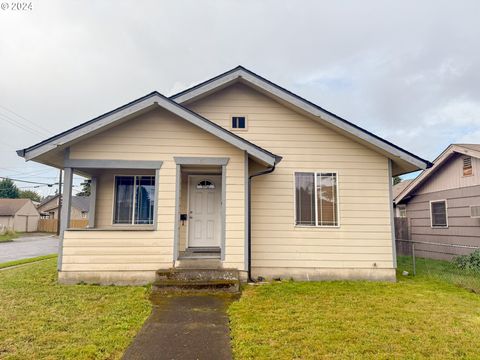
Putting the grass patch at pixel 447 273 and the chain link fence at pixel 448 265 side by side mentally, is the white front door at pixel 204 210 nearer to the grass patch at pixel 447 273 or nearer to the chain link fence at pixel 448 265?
the chain link fence at pixel 448 265

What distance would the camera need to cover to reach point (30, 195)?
2606 inches

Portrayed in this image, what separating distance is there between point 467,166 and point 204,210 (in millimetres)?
9457

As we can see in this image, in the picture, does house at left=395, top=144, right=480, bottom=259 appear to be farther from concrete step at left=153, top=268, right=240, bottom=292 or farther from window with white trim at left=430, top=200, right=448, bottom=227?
concrete step at left=153, top=268, right=240, bottom=292

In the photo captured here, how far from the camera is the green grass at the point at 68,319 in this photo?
337cm

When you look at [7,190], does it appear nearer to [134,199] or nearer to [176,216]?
[134,199]

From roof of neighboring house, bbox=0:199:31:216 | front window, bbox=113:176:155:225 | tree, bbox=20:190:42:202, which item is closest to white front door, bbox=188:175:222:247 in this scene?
front window, bbox=113:176:155:225

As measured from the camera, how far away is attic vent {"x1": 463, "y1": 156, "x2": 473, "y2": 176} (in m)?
10.4

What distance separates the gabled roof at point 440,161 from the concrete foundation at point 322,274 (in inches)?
174

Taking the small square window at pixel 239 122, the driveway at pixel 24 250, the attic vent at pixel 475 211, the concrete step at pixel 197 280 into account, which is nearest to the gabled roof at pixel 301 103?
the small square window at pixel 239 122

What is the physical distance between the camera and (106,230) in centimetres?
667

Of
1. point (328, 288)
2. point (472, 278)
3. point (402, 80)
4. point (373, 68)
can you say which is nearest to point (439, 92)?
point (402, 80)

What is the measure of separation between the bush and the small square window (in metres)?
8.16

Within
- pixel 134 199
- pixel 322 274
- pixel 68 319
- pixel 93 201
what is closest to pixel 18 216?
pixel 93 201

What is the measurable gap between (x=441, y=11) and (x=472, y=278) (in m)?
11.0
